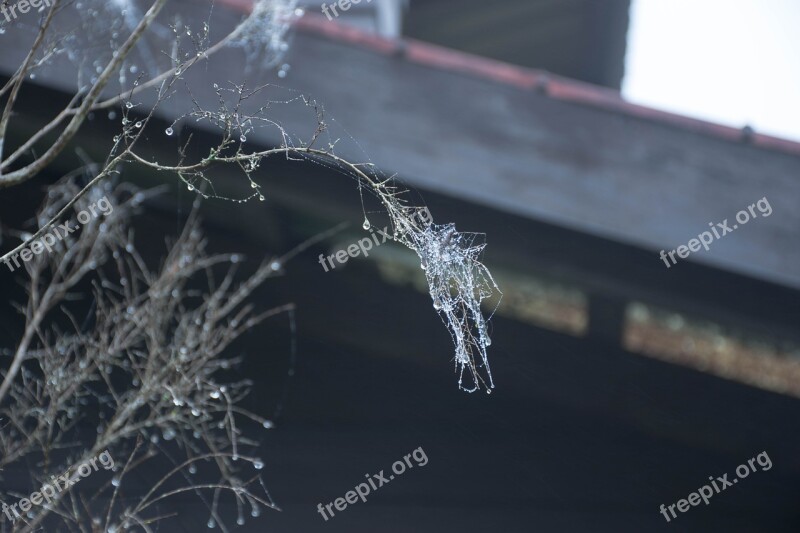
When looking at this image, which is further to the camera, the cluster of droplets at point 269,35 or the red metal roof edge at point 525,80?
the red metal roof edge at point 525,80

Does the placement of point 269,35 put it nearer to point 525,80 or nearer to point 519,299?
point 525,80

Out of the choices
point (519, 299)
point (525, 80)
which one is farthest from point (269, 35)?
point (519, 299)

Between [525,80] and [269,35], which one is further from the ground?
[525,80]

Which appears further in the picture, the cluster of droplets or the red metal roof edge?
the red metal roof edge
